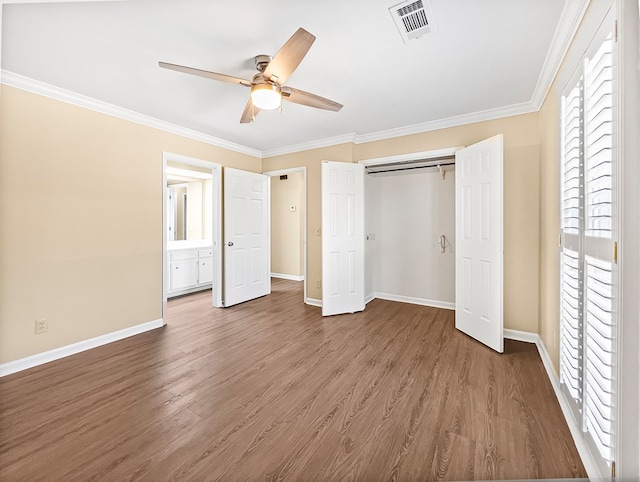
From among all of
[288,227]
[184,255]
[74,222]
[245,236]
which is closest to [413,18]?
[74,222]

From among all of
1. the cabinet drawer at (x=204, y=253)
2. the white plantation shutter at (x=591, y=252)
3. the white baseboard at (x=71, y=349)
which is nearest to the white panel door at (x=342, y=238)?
the white baseboard at (x=71, y=349)

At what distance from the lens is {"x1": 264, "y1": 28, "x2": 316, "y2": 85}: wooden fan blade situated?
5.25 ft

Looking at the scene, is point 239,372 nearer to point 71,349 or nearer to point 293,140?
point 71,349

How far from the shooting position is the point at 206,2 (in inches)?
64.6

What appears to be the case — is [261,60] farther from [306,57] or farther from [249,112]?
[249,112]

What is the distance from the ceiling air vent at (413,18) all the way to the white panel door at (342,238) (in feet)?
6.74

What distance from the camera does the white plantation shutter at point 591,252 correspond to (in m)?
1.16

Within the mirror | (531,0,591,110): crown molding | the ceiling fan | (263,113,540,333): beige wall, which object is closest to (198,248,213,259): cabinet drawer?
Answer: the mirror

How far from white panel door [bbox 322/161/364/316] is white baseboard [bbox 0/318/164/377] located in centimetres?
226

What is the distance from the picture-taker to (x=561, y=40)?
75.2 inches

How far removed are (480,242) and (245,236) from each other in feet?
11.0

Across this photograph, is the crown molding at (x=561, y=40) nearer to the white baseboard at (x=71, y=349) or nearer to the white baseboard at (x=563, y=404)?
the white baseboard at (x=563, y=404)

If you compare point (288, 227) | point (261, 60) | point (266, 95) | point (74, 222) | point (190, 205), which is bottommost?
point (74, 222)

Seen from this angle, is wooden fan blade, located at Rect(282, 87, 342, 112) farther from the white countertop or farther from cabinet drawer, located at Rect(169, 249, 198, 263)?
the white countertop
